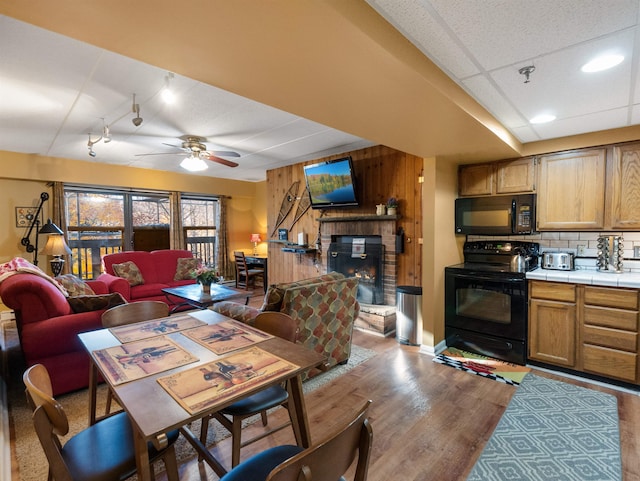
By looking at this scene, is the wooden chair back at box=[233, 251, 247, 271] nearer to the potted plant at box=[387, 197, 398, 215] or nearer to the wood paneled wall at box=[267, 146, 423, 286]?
the wood paneled wall at box=[267, 146, 423, 286]

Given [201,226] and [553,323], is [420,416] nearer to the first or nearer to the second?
[553,323]

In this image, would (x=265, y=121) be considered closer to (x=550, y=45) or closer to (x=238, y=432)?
(x=550, y=45)

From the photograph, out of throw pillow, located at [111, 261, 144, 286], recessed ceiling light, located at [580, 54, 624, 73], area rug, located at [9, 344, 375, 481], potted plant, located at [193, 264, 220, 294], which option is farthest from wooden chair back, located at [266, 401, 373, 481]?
throw pillow, located at [111, 261, 144, 286]

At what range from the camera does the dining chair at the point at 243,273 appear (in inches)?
264

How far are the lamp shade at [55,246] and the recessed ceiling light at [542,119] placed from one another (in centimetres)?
643

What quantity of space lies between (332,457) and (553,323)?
3.12 metres

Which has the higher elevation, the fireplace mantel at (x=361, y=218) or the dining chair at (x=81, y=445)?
the fireplace mantel at (x=361, y=218)

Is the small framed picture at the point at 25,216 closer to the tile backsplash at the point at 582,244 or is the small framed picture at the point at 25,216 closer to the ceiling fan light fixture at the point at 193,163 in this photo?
the ceiling fan light fixture at the point at 193,163

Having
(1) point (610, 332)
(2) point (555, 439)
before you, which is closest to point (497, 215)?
(1) point (610, 332)

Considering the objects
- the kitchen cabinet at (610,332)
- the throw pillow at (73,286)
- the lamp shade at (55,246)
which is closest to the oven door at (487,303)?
the kitchen cabinet at (610,332)

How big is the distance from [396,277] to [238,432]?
3.19 meters

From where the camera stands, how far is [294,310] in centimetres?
264

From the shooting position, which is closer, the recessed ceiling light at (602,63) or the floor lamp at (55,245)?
the recessed ceiling light at (602,63)

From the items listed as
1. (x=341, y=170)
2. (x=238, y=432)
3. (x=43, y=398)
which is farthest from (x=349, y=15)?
(x=341, y=170)
